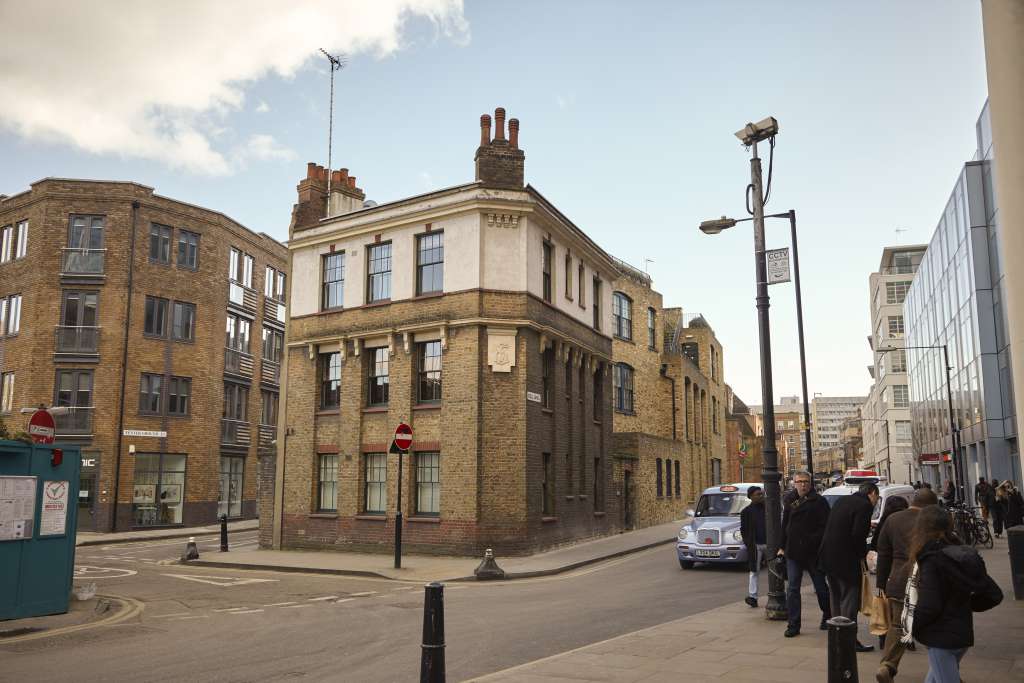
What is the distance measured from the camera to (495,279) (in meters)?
22.1

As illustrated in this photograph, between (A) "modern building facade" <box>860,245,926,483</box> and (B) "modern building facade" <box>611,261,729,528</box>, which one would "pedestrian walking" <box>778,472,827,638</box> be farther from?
(A) "modern building facade" <box>860,245,926,483</box>

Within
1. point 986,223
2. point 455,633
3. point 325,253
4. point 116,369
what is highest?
point 986,223

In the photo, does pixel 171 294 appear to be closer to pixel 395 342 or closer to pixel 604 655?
pixel 395 342

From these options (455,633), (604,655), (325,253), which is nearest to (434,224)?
(325,253)

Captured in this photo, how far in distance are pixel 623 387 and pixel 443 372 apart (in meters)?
14.7

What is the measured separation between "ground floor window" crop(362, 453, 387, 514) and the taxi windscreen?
878 cm

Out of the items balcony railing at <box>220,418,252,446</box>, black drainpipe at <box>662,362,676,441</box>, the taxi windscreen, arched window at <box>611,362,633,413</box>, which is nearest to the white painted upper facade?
the taxi windscreen

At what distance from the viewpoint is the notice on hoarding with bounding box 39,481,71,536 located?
11773 mm

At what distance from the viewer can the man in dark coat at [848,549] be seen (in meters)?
8.73

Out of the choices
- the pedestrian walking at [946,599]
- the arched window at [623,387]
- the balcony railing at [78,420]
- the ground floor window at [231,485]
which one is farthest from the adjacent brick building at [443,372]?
the ground floor window at [231,485]

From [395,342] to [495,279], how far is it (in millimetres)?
3499

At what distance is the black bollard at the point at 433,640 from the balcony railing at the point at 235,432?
118 ft

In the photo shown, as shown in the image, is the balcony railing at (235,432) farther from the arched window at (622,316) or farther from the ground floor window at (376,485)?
the arched window at (622,316)

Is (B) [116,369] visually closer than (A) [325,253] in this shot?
No
